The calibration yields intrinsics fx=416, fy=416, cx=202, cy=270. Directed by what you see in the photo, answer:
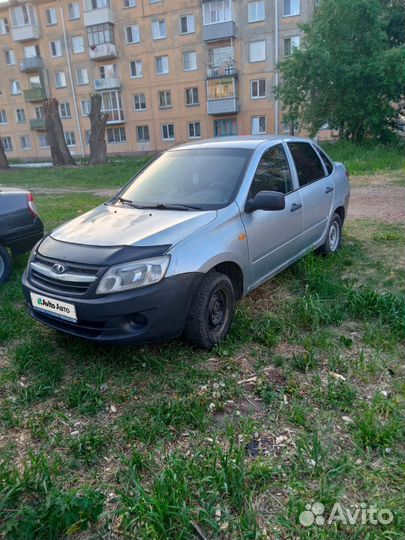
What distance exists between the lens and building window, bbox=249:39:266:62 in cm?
3084

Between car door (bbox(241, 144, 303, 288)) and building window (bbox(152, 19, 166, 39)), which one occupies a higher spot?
building window (bbox(152, 19, 166, 39))

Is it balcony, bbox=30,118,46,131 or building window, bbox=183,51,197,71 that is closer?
building window, bbox=183,51,197,71

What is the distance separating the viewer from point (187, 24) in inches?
1289

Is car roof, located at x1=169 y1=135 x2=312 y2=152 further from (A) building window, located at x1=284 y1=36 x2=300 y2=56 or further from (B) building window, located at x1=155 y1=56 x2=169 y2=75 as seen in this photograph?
(B) building window, located at x1=155 y1=56 x2=169 y2=75

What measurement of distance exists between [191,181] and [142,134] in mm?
35105

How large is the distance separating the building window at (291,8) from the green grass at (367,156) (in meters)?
15.0

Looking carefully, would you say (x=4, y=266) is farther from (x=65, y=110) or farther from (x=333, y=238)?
(x=65, y=110)

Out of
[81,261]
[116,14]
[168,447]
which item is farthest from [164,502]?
[116,14]

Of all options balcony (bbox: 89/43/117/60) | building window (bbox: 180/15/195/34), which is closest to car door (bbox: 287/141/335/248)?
building window (bbox: 180/15/195/34)

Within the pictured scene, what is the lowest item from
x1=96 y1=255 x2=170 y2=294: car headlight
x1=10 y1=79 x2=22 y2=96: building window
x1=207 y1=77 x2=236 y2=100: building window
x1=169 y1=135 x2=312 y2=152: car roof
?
x1=96 y1=255 x2=170 y2=294: car headlight

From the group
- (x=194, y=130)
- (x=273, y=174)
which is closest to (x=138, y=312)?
(x=273, y=174)

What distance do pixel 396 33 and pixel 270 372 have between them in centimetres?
2175

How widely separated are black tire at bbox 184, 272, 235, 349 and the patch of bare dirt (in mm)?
5065

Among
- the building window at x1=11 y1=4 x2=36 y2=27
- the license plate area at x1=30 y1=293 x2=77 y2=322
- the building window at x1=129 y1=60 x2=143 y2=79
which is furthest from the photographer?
the building window at x1=11 y1=4 x2=36 y2=27
